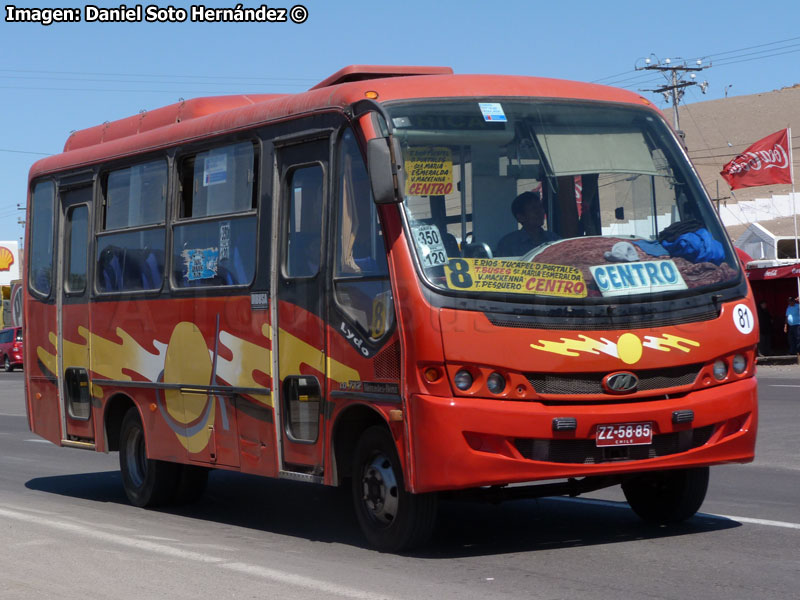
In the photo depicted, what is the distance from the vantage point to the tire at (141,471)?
11.1 meters

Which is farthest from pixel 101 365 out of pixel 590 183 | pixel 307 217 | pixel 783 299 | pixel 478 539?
pixel 783 299

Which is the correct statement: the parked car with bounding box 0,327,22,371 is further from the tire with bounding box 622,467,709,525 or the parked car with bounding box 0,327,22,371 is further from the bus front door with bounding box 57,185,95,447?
the tire with bounding box 622,467,709,525

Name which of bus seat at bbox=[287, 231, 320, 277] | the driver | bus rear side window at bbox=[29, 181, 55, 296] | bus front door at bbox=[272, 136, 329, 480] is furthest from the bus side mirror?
bus rear side window at bbox=[29, 181, 55, 296]

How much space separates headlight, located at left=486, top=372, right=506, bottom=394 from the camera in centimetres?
742

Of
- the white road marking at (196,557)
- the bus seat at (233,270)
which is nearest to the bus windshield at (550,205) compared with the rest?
the white road marking at (196,557)

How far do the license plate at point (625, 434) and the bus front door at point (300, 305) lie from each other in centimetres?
193

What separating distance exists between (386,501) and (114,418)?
4511 millimetres

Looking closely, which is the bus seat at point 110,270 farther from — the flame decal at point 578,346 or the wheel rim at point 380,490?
the flame decal at point 578,346

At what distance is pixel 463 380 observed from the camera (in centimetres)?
740

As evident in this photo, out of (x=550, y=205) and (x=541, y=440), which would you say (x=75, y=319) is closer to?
(x=550, y=205)

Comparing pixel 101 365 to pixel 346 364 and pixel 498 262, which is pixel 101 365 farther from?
pixel 498 262

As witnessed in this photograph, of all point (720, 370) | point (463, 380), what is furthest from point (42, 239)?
point (720, 370)

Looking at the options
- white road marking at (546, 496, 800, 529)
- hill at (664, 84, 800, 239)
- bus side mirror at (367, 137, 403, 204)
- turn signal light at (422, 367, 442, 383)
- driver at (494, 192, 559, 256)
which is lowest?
white road marking at (546, 496, 800, 529)

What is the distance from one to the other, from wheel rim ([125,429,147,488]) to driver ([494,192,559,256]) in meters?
4.82
